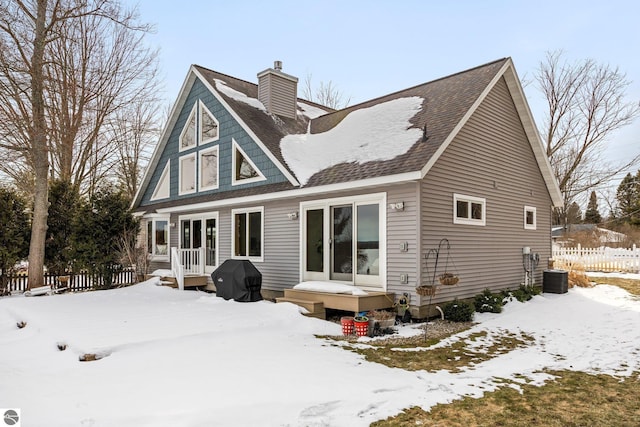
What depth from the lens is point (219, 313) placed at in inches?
336

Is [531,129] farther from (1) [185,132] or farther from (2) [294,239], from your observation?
(1) [185,132]

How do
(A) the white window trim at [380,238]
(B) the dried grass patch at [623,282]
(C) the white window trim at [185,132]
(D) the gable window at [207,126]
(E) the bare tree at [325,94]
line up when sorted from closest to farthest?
(A) the white window trim at [380,238]
(B) the dried grass patch at [623,282]
(D) the gable window at [207,126]
(C) the white window trim at [185,132]
(E) the bare tree at [325,94]

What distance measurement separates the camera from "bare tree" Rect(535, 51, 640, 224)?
24391mm

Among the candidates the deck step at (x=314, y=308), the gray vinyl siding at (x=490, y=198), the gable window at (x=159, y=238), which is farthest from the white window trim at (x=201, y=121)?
the gray vinyl siding at (x=490, y=198)

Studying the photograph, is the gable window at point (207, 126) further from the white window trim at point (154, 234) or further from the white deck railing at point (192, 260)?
the white deck railing at point (192, 260)

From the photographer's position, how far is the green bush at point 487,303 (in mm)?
9586

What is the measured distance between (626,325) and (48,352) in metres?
10.2

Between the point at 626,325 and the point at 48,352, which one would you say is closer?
the point at 48,352

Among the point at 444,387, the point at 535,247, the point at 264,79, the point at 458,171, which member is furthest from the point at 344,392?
the point at 264,79

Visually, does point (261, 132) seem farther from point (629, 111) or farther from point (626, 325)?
point (629, 111)

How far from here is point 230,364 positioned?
5578mm

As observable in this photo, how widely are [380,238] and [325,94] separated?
999 inches

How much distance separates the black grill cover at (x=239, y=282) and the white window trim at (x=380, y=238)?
123cm

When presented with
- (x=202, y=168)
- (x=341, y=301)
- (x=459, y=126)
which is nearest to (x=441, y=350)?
(x=341, y=301)
